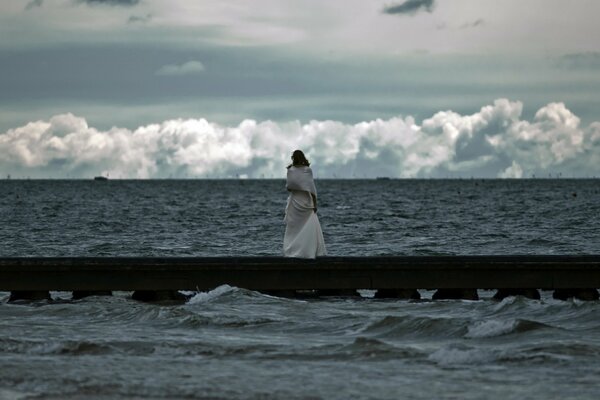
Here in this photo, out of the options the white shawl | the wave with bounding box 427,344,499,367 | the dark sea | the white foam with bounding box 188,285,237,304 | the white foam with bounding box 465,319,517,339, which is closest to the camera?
the dark sea

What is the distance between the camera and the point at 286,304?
17547 mm

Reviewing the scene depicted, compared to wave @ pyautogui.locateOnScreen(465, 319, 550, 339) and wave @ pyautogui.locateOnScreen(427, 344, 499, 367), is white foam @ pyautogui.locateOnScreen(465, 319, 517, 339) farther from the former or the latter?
wave @ pyautogui.locateOnScreen(427, 344, 499, 367)

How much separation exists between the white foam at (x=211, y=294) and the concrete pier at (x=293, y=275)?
20cm

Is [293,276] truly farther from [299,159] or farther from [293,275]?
[299,159]

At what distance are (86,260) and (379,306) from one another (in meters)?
5.27

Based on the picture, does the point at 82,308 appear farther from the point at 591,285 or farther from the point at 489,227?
the point at 489,227

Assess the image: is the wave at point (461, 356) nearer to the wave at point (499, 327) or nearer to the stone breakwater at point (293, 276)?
the wave at point (499, 327)

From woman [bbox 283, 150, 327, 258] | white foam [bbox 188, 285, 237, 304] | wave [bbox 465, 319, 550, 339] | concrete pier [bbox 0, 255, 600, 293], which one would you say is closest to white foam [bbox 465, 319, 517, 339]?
wave [bbox 465, 319, 550, 339]

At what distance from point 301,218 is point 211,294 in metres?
2.21

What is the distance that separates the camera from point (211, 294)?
17.4m

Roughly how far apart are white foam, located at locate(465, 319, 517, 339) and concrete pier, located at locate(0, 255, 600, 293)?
292 centimetres

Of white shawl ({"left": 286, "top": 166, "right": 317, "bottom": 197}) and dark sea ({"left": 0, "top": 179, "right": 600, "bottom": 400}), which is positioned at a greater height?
white shawl ({"left": 286, "top": 166, "right": 317, "bottom": 197})

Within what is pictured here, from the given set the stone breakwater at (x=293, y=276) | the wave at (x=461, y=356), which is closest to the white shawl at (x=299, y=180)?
the stone breakwater at (x=293, y=276)

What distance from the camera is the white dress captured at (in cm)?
1802
